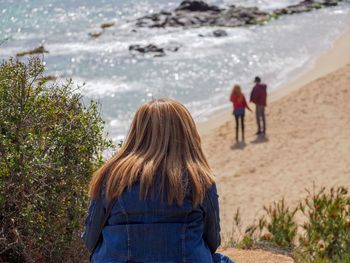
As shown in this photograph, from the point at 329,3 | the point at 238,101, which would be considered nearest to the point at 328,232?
the point at 238,101

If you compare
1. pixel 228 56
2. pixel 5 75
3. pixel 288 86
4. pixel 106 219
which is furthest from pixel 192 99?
pixel 106 219

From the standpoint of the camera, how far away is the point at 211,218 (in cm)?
314

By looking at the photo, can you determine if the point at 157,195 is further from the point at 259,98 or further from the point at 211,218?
the point at 259,98

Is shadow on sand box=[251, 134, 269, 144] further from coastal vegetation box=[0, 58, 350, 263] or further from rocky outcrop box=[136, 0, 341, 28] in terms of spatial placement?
rocky outcrop box=[136, 0, 341, 28]

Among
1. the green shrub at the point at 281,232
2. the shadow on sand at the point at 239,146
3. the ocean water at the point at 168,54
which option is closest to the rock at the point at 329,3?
the ocean water at the point at 168,54

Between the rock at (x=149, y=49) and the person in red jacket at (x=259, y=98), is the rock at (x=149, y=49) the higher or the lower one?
the higher one

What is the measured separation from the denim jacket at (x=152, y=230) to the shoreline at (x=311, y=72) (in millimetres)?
13177

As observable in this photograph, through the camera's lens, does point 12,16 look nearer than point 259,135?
No

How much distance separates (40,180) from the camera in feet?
13.9

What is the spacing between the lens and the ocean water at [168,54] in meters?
20.5

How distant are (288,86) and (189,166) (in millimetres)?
17469

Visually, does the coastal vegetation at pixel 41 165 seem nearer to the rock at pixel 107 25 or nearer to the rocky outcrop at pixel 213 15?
the rocky outcrop at pixel 213 15

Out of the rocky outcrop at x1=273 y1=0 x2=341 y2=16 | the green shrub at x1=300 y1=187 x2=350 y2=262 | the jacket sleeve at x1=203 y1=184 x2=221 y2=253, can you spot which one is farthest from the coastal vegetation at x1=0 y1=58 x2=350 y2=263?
the rocky outcrop at x1=273 y1=0 x2=341 y2=16

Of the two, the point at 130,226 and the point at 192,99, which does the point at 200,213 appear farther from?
the point at 192,99
